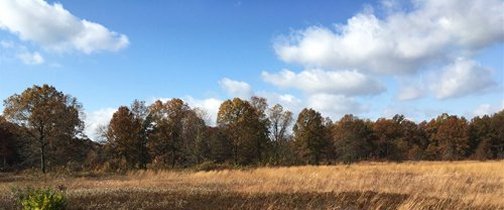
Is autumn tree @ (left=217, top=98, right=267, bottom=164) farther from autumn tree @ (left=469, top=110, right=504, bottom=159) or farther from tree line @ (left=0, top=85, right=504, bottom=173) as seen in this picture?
autumn tree @ (left=469, top=110, right=504, bottom=159)

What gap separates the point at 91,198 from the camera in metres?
14.4

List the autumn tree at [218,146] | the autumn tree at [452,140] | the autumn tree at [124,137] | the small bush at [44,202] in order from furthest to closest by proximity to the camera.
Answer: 1. the autumn tree at [452,140]
2. the autumn tree at [218,146]
3. the autumn tree at [124,137]
4. the small bush at [44,202]

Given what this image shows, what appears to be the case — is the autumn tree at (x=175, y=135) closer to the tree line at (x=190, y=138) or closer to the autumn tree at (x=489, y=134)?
the tree line at (x=190, y=138)

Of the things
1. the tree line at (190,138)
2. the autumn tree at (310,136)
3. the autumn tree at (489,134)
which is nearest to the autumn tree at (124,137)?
the tree line at (190,138)

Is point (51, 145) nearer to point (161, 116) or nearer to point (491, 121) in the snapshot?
point (161, 116)

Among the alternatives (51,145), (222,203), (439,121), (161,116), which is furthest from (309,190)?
(439,121)

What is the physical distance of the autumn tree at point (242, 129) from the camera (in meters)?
65.0

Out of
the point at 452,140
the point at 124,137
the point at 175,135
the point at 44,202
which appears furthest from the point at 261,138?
the point at 44,202

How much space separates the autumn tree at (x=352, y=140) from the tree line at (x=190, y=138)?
0.54ft

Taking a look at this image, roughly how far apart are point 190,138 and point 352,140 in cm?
3120

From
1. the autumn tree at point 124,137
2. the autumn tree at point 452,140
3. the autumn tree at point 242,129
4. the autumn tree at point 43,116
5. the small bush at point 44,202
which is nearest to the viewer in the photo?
the small bush at point 44,202

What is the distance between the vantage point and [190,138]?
69625mm

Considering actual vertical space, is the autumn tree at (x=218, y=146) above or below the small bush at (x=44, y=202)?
above

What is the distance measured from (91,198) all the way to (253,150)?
54.2 meters
